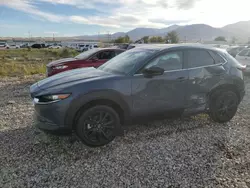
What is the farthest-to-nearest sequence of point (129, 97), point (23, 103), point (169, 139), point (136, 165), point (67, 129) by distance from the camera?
point (23, 103) → point (169, 139) → point (129, 97) → point (67, 129) → point (136, 165)

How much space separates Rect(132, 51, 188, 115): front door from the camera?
3.57 m

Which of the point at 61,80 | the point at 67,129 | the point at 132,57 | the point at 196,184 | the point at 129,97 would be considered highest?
the point at 132,57

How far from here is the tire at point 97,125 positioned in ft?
10.9

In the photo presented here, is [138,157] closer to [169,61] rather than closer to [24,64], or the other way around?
[169,61]

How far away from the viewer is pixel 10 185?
2.64 m

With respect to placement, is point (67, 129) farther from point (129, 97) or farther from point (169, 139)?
point (169, 139)

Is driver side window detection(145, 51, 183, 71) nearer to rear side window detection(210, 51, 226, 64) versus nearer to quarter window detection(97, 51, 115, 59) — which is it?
rear side window detection(210, 51, 226, 64)

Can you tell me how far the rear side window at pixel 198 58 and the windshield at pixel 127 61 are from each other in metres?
0.75

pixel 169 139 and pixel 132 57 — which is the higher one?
pixel 132 57

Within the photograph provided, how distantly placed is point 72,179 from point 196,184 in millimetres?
1586

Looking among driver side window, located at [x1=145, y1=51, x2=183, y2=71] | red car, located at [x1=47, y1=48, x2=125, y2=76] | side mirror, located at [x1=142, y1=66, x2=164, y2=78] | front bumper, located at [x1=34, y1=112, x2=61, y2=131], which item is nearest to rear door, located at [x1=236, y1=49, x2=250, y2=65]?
red car, located at [x1=47, y1=48, x2=125, y2=76]

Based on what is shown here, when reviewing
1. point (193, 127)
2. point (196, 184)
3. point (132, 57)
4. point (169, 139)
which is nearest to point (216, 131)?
point (193, 127)

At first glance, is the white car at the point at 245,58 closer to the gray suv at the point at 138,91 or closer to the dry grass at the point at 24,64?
the gray suv at the point at 138,91

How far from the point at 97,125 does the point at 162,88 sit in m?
1.29
